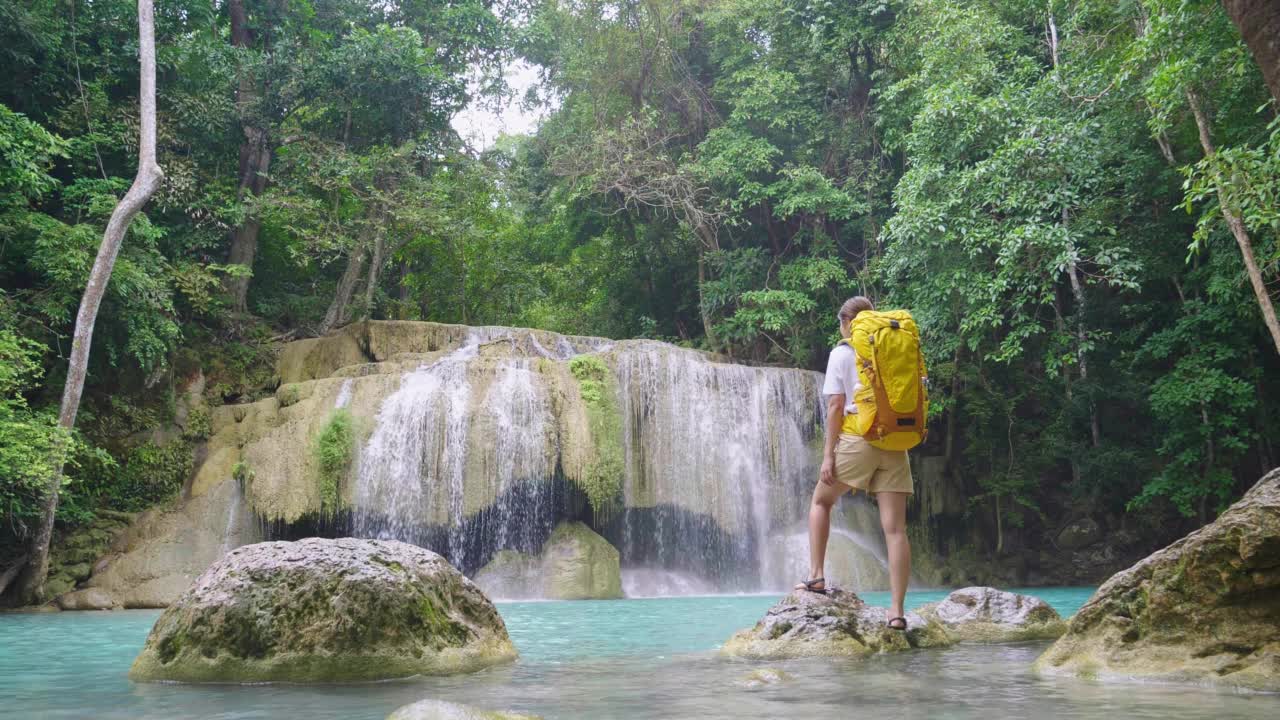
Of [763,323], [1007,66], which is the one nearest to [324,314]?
[763,323]

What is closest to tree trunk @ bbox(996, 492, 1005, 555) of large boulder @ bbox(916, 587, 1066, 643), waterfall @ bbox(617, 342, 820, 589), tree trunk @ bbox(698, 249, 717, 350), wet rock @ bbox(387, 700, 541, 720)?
waterfall @ bbox(617, 342, 820, 589)

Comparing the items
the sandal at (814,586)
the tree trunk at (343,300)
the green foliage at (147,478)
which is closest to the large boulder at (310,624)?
the sandal at (814,586)

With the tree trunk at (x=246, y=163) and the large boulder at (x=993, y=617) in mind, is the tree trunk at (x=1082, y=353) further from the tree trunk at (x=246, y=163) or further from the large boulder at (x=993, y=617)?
the tree trunk at (x=246, y=163)

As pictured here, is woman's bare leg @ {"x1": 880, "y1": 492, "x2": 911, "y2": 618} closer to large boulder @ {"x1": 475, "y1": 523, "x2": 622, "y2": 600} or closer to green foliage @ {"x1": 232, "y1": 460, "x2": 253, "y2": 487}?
large boulder @ {"x1": 475, "y1": 523, "x2": 622, "y2": 600}

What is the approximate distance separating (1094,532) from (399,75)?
1630 cm

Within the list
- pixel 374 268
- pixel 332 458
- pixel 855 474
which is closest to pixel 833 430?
pixel 855 474

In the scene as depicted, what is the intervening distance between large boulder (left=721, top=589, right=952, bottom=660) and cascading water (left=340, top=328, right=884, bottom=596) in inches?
357

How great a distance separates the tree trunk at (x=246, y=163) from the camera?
18.4 meters

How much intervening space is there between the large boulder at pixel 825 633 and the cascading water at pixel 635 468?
29.7 ft

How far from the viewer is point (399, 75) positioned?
60.7ft

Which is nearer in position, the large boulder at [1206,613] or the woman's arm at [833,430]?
the large boulder at [1206,613]

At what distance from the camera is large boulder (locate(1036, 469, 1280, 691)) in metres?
3.75

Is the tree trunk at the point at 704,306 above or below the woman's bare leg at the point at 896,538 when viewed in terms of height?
above

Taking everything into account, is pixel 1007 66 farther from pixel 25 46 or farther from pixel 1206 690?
pixel 25 46
